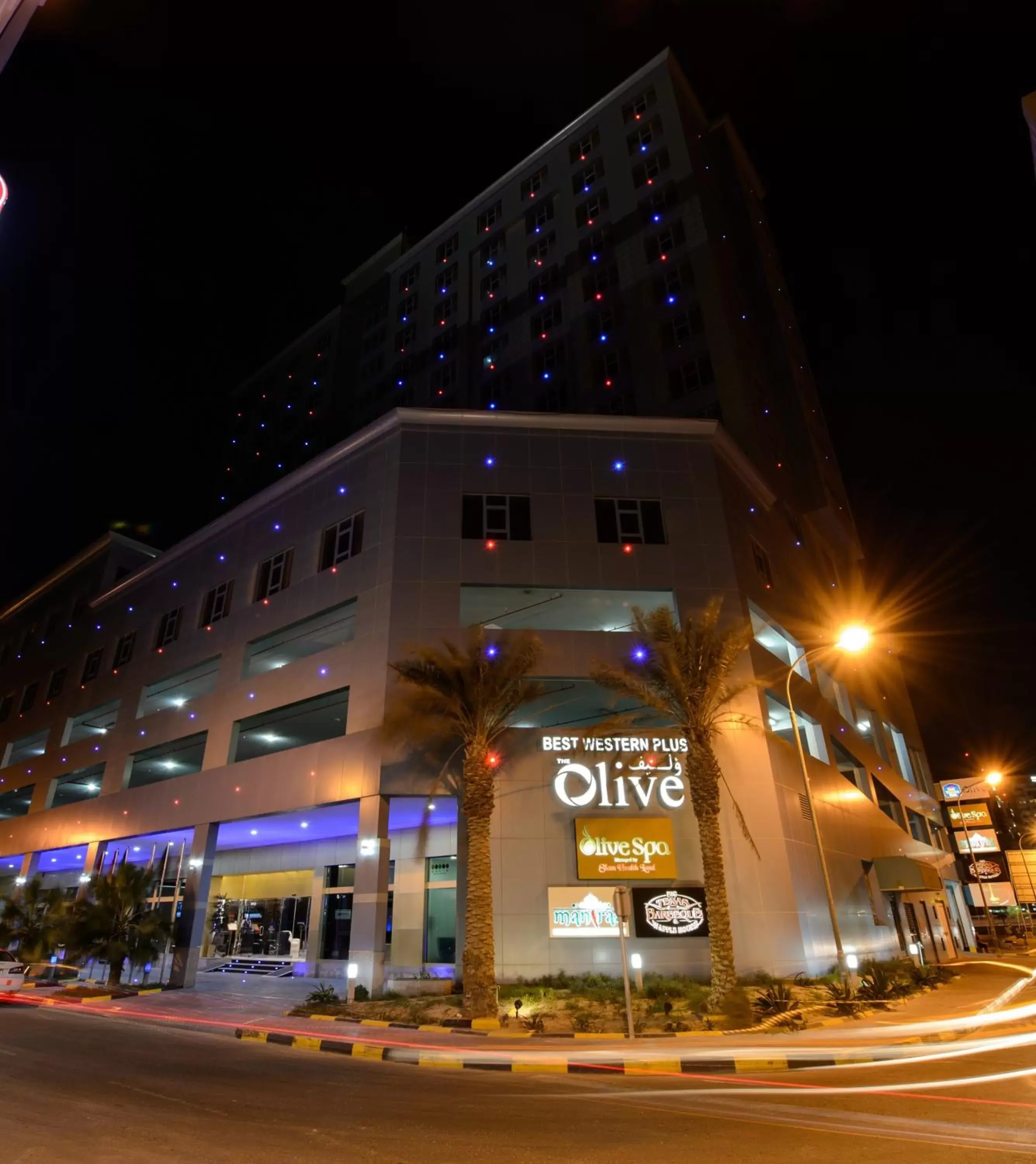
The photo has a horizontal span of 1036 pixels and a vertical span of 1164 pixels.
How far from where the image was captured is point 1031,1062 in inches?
436

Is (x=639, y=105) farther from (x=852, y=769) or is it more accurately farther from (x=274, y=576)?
(x=852, y=769)

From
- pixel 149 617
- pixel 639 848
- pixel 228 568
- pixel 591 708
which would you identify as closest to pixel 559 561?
pixel 591 708

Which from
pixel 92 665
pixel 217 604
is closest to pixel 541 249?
pixel 217 604

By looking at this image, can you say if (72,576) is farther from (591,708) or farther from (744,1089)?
(744,1089)

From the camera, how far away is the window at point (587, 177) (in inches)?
1981

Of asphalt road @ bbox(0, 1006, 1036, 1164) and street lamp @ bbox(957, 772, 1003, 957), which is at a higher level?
street lamp @ bbox(957, 772, 1003, 957)

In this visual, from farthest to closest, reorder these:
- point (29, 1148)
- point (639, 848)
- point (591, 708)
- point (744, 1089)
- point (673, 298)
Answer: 1. point (673, 298)
2. point (591, 708)
3. point (639, 848)
4. point (744, 1089)
5. point (29, 1148)

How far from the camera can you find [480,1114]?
8.64 m

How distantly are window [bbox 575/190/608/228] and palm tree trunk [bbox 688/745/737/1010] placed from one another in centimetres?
4269

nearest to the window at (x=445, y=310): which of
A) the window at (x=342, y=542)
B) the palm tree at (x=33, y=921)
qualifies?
the window at (x=342, y=542)

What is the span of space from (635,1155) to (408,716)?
1586 cm

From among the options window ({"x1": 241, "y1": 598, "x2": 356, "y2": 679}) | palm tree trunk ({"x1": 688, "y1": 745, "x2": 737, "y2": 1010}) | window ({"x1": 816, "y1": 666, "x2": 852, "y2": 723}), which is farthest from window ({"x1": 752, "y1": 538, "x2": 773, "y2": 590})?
window ({"x1": 241, "y1": 598, "x2": 356, "y2": 679})

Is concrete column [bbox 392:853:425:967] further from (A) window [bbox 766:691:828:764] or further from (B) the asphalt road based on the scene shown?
(A) window [bbox 766:691:828:764]

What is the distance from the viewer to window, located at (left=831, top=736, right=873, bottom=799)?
3425 cm
